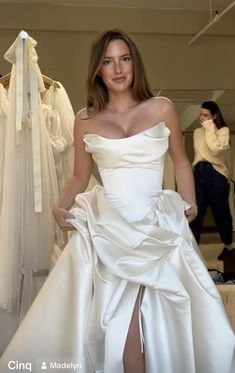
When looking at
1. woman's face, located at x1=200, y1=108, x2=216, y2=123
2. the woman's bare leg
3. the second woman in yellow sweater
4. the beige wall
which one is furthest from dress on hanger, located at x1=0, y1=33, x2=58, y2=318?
the beige wall

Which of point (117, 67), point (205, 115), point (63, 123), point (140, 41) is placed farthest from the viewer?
point (140, 41)

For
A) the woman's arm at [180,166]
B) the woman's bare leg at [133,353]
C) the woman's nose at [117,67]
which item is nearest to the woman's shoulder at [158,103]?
the woman's arm at [180,166]

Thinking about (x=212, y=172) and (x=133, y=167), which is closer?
(x=133, y=167)

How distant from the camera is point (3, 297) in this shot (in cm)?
194

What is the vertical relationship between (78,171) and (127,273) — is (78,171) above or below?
above

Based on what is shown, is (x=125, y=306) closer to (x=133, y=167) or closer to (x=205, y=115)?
(x=133, y=167)

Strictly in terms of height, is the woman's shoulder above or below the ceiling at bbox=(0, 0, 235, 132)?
below

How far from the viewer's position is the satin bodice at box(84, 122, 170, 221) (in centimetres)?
143

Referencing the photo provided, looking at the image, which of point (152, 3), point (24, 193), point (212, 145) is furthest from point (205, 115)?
point (24, 193)

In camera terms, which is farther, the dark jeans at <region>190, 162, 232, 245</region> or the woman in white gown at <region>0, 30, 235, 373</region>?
the dark jeans at <region>190, 162, 232, 245</region>

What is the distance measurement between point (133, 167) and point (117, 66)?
305 mm

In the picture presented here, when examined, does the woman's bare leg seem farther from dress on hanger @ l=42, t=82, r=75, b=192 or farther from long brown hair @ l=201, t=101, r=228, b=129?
long brown hair @ l=201, t=101, r=228, b=129

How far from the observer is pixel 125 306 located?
129 cm

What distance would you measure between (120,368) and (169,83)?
4.16 m
